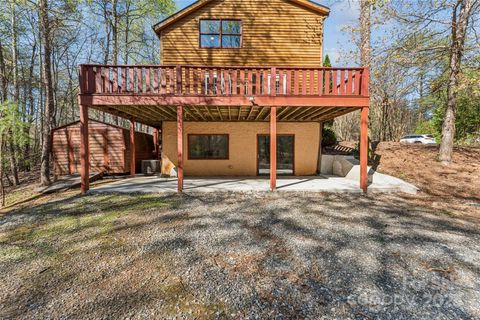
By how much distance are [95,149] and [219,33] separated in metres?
7.36

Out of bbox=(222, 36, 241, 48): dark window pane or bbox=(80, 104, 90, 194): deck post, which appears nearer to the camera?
bbox=(80, 104, 90, 194): deck post

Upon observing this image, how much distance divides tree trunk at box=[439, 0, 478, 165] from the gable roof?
4.56 meters

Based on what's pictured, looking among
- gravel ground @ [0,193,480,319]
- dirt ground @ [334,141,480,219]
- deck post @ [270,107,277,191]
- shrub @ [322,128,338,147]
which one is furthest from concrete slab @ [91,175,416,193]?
shrub @ [322,128,338,147]

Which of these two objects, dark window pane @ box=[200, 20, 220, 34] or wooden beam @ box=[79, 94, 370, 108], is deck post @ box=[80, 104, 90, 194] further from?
dark window pane @ box=[200, 20, 220, 34]

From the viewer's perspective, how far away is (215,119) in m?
9.94

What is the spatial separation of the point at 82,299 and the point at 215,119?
8145mm

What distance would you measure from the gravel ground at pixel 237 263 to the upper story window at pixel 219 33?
7151 millimetres

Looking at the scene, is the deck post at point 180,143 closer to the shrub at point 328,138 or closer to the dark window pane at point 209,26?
the dark window pane at point 209,26

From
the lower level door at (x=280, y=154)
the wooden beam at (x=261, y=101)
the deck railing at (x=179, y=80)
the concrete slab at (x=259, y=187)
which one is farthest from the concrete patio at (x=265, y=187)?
the deck railing at (x=179, y=80)

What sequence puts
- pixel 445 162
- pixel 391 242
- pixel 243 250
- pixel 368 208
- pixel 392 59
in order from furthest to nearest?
pixel 392 59 < pixel 445 162 < pixel 368 208 < pixel 391 242 < pixel 243 250

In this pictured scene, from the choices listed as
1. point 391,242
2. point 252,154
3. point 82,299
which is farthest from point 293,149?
point 82,299

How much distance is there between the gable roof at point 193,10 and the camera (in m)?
9.26

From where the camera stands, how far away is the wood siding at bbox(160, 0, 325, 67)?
9594 millimetres

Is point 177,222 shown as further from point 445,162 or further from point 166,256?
point 445,162
